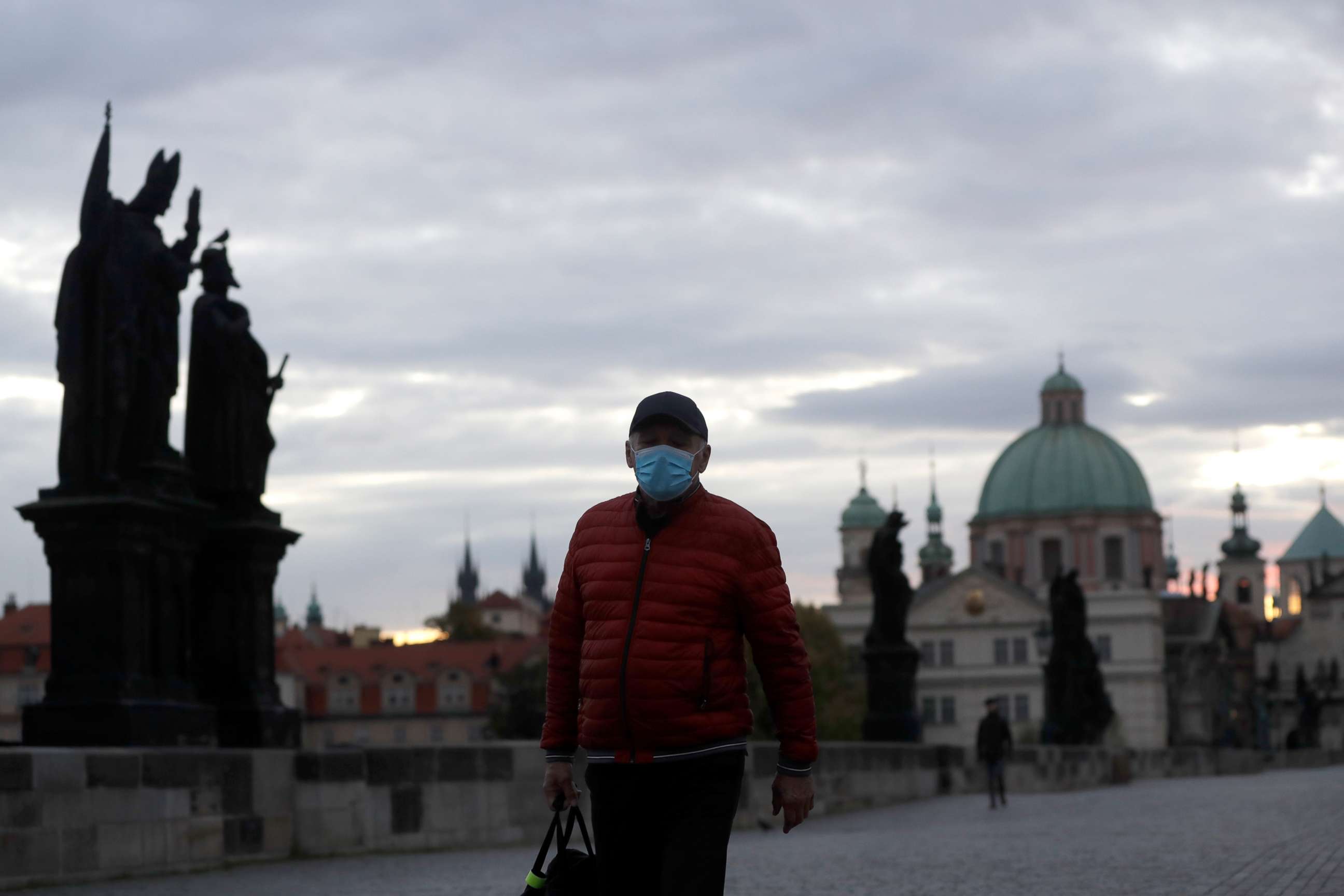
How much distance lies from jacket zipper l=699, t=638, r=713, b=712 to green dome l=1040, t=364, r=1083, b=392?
151 m

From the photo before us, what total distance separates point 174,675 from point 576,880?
27.6 feet

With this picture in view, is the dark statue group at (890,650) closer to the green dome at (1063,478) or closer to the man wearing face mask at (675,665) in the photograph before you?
the man wearing face mask at (675,665)

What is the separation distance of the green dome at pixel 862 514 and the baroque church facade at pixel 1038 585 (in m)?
0.18

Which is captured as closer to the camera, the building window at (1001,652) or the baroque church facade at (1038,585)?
the baroque church facade at (1038,585)

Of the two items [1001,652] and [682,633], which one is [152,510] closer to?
[682,633]

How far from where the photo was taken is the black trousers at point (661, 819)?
5.89 meters

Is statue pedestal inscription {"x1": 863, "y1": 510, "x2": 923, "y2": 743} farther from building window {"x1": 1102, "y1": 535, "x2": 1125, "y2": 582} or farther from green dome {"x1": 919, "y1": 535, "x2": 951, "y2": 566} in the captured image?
green dome {"x1": 919, "y1": 535, "x2": 951, "y2": 566}

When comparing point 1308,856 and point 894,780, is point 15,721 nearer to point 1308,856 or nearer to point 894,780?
point 894,780

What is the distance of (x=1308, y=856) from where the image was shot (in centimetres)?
1395

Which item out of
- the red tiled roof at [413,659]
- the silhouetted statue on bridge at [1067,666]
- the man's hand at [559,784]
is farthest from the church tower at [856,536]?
the man's hand at [559,784]

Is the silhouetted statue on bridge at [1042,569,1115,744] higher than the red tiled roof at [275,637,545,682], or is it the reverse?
the red tiled roof at [275,637,545,682]

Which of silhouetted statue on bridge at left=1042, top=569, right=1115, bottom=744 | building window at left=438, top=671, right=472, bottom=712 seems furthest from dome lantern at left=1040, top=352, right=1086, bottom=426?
silhouetted statue on bridge at left=1042, top=569, right=1115, bottom=744

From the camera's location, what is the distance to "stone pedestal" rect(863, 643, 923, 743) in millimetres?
28984

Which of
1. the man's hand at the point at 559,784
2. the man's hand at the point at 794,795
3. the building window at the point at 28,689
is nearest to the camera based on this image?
the man's hand at the point at 794,795
